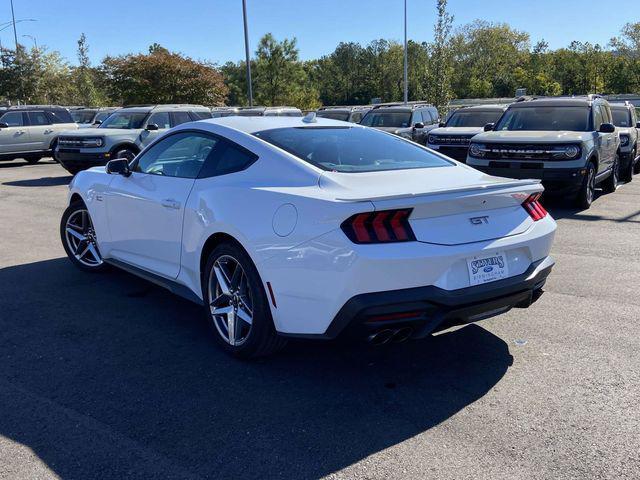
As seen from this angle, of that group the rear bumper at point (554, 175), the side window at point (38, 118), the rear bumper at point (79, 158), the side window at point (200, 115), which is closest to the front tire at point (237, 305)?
the rear bumper at point (554, 175)

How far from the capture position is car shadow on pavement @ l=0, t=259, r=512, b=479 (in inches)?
123

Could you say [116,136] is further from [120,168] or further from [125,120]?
[120,168]

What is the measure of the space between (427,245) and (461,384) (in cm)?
99

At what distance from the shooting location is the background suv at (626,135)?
1321cm

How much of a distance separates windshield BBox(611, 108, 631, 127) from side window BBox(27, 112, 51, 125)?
17.5 metres

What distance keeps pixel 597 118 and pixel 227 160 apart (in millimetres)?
9051

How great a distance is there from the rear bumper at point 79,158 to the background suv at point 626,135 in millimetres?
11787

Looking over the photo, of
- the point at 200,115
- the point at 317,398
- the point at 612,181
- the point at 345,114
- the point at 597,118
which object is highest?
the point at 200,115

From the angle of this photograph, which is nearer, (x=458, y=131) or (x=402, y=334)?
(x=402, y=334)

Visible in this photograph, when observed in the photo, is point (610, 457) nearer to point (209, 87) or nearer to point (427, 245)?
point (427, 245)

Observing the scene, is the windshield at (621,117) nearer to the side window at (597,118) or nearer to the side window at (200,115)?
the side window at (597,118)

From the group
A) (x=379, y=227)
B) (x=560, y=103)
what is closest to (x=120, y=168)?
(x=379, y=227)

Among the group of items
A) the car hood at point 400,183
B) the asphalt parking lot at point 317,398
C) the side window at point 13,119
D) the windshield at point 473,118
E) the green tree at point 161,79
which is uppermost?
the green tree at point 161,79

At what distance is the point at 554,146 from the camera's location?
986 cm
